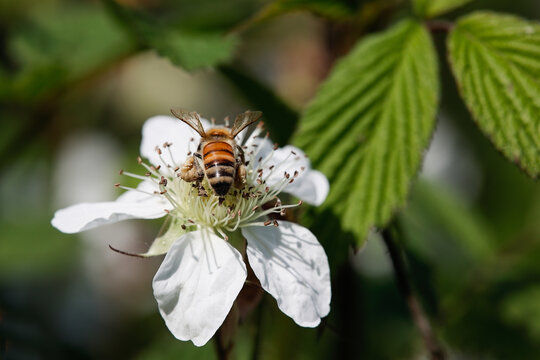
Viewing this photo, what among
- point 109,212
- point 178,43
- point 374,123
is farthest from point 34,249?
point 374,123

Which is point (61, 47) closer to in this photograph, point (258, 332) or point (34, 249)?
point (34, 249)

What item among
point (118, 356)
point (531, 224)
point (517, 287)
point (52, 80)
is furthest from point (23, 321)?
point (531, 224)

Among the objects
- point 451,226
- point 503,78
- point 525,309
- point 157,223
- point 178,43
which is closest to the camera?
point 503,78

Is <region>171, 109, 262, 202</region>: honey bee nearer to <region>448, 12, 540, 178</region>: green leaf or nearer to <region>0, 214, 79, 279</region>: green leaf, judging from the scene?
<region>448, 12, 540, 178</region>: green leaf

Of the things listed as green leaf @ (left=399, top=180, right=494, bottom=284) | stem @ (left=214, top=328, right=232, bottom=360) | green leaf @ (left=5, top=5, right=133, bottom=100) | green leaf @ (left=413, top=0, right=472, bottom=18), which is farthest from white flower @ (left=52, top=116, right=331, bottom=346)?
green leaf @ (left=399, top=180, right=494, bottom=284)

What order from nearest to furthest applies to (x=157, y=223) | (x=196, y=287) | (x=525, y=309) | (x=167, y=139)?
(x=196, y=287)
(x=167, y=139)
(x=525, y=309)
(x=157, y=223)

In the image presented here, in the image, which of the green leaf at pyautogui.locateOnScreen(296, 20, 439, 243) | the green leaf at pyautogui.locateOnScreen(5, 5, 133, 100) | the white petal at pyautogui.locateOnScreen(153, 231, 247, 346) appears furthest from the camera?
the green leaf at pyautogui.locateOnScreen(5, 5, 133, 100)

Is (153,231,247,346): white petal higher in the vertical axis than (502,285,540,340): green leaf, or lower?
higher
